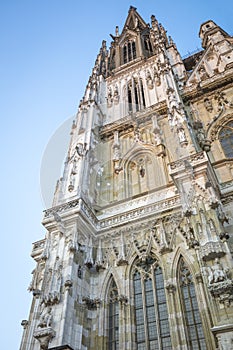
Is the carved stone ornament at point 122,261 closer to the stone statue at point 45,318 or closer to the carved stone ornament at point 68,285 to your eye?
the carved stone ornament at point 68,285

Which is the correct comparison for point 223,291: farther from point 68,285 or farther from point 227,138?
point 227,138

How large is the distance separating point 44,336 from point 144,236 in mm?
→ 4671

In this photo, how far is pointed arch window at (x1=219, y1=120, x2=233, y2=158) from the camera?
13955 millimetres

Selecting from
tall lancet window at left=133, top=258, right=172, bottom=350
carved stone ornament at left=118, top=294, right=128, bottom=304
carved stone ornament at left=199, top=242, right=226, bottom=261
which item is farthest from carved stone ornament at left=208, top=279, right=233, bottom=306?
carved stone ornament at left=118, top=294, right=128, bottom=304

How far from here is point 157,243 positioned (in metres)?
11.3

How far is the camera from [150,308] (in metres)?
10.2

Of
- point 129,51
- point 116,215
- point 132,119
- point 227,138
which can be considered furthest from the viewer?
point 129,51

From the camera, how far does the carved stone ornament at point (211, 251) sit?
864cm

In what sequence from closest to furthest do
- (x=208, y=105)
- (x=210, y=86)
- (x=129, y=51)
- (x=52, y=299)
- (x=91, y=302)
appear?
1. (x=52, y=299)
2. (x=91, y=302)
3. (x=208, y=105)
4. (x=210, y=86)
5. (x=129, y=51)

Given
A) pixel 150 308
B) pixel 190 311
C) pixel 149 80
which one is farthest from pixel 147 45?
pixel 190 311

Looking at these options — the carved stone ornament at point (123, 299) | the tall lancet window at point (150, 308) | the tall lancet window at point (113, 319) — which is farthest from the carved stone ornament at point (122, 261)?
the carved stone ornament at point (123, 299)

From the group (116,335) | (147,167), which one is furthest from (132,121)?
(116,335)

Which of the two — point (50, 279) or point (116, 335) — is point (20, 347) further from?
point (116, 335)

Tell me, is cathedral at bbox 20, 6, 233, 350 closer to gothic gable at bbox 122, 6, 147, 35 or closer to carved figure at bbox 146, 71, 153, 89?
carved figure at bbox 146, 71, 153, 89
